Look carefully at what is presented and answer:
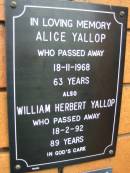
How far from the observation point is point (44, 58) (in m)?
1.32

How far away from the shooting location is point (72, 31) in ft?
4.44

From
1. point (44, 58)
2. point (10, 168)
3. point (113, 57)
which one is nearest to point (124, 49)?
point (113, 57)

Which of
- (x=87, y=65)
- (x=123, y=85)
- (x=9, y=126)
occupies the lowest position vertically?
(x=9, y=126)

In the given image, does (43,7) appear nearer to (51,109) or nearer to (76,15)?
(76,15)

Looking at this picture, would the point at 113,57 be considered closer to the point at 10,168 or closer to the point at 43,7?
the point at 43,7

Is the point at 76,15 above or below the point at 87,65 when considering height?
above

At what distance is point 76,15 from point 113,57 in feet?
0.90

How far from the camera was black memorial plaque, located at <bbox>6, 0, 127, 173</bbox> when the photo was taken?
4.22 ft

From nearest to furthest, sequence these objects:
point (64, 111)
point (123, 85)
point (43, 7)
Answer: point (43, 7), point (64, 111), point (123, 85)

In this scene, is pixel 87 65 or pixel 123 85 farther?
pixel 123 85

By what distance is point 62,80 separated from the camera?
1378mm

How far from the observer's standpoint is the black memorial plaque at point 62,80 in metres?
1.29

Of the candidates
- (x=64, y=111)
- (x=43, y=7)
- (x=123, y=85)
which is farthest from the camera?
(x=123, y=85)

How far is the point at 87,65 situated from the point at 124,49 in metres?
0.21
